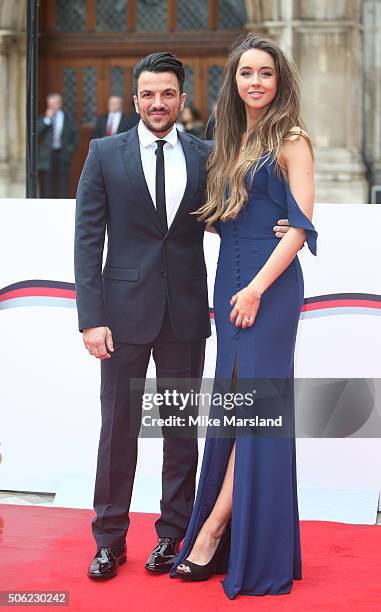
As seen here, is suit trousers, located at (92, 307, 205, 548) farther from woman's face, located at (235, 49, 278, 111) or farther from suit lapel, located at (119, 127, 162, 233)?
woman's face, located at (235, 49, 278, 111)

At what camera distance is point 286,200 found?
3.96 metres

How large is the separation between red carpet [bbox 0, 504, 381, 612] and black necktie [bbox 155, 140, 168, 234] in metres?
1.23

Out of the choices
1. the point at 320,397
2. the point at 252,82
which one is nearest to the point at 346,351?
the point at 320,397

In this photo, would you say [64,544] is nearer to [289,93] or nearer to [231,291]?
[231,291]

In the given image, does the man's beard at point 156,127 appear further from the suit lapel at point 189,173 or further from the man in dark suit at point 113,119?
the man in dark suit at point 113,119

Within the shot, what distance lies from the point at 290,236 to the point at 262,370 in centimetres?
47

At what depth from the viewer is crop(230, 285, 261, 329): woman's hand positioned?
3.93 m

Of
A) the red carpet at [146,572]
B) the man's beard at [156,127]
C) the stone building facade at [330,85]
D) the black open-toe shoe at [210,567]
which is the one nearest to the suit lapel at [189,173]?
the man's beard at [156,127]

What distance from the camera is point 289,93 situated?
3.97 m

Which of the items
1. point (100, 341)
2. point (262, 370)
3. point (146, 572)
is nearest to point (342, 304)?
point (262, 370)

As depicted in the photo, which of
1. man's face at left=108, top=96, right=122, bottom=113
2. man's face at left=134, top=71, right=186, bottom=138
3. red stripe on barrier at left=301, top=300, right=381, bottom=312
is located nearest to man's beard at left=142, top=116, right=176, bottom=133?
man's face at left=134, top=71, right=186, bottom=138

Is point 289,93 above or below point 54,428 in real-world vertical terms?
above

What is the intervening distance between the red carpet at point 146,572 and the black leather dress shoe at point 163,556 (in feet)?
0.14

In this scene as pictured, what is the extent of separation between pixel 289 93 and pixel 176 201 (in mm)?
531
